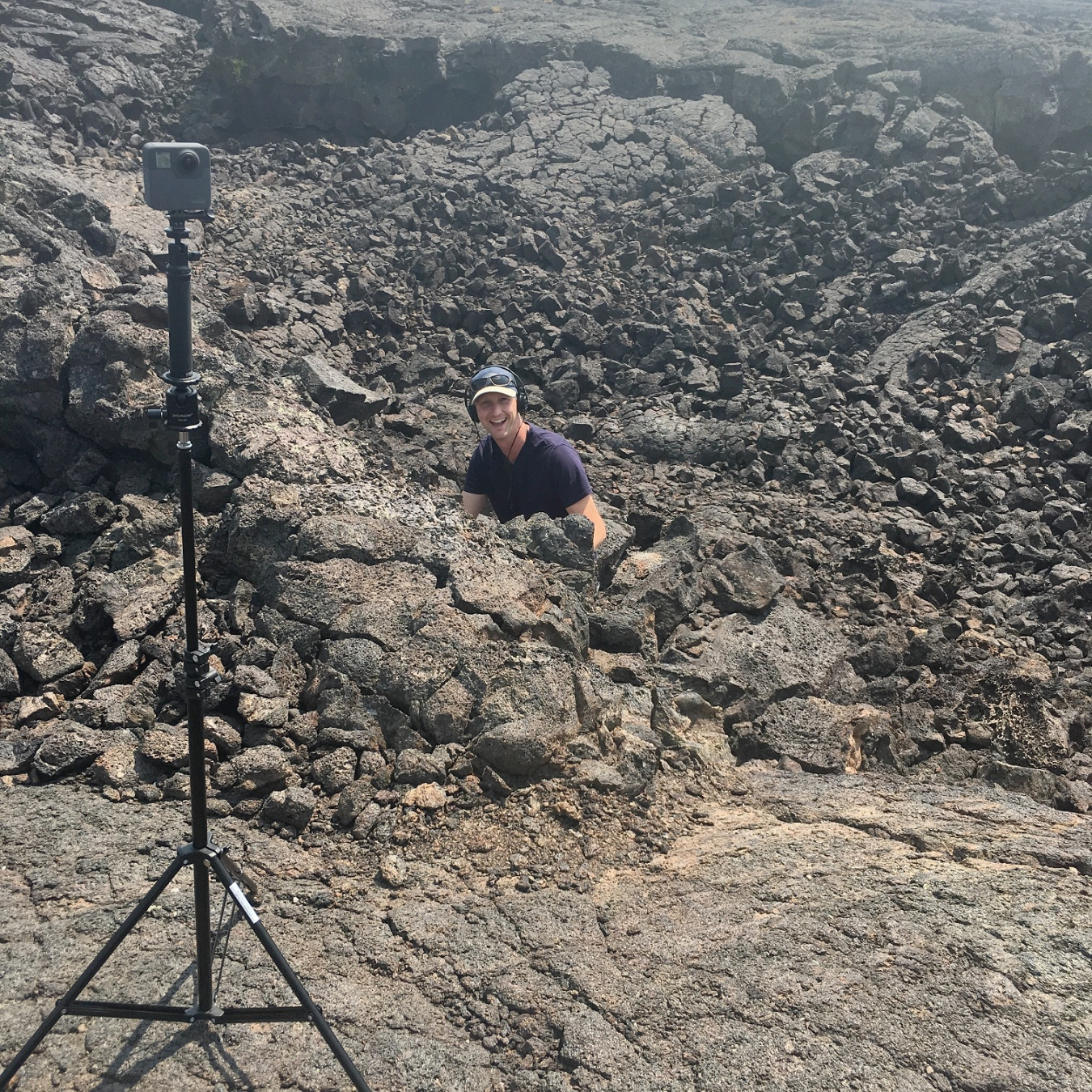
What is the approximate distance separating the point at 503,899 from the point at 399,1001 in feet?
1.57

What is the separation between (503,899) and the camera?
2986mm

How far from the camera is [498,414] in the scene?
4633 mm

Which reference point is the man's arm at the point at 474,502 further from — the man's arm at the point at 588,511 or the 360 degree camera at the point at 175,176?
the 360 degree camera at the point at 175,176

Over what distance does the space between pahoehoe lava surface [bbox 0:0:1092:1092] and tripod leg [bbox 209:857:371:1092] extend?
0.18 meters

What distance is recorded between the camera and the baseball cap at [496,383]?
4566 mm

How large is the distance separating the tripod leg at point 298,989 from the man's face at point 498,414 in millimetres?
2650

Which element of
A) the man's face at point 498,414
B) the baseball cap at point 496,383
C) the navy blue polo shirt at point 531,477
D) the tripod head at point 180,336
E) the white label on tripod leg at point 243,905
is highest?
the tripod head at point 180,336

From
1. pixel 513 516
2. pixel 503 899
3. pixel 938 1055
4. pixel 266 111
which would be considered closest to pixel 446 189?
pixel 266 111

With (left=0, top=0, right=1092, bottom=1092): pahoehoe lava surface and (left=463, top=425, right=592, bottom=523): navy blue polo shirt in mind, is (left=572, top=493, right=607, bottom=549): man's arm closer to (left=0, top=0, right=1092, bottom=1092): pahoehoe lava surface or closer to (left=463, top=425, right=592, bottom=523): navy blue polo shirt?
(left=463, top=425, right=592, bottom=523): navy blue polo shirt

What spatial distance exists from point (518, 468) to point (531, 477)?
3.3 inches

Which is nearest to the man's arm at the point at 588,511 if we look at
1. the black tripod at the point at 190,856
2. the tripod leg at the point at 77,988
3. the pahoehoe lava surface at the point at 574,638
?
the pahoehoe lava surface at the point at 574,638

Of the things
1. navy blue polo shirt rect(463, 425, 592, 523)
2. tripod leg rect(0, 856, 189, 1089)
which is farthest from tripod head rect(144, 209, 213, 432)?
navy blue polo shirt rect(463, 425, 592, 523)

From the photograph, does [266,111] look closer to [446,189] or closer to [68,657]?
[446,189]

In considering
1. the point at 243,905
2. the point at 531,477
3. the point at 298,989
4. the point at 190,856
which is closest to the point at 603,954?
the point at 298,989
